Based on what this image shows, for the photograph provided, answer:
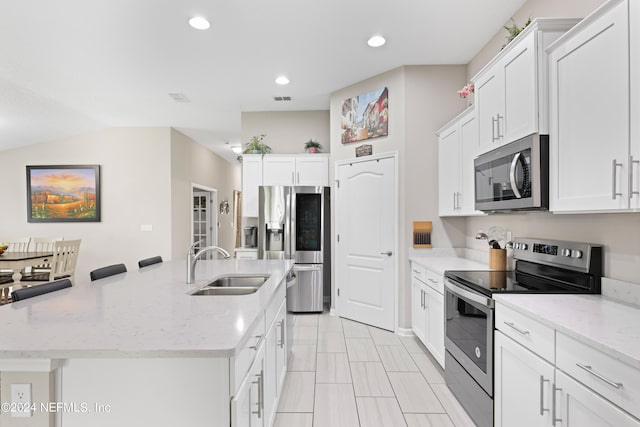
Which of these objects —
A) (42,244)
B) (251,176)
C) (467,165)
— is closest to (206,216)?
(42,244)

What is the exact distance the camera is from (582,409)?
121cm

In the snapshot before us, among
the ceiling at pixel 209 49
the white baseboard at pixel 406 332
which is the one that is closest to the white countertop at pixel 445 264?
the white baseboard at pixel 406 332

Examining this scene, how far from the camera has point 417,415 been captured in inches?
84.3

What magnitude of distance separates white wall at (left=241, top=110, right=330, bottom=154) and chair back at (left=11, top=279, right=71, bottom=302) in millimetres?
3524

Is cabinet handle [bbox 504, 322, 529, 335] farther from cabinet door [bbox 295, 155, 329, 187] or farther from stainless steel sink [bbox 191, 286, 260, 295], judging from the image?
cabinet door [bbox 295, 155, 329, 187]

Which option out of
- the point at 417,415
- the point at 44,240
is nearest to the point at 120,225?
the point at 44,240

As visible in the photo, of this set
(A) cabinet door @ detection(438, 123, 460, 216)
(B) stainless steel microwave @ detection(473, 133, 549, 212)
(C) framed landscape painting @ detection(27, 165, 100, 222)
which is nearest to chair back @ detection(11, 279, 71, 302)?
(B) stainless steel microwave @ detection(473, 133, 549, 212)

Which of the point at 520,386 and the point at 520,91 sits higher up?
the point at 520,91

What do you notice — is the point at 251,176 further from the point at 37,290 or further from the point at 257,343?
the point at 257,343

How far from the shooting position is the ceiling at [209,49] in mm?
2604

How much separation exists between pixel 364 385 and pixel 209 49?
3370 mm

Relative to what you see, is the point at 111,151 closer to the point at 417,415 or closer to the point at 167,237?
the point at 167,237

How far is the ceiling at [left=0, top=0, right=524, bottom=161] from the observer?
2.60m

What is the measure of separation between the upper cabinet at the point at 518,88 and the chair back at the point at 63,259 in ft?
17.4
